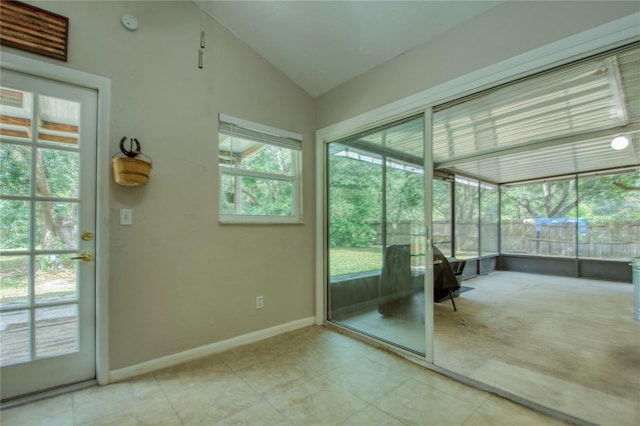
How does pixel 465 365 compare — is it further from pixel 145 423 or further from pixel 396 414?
pixel 145 423

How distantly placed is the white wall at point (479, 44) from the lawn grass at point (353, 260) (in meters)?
1.39

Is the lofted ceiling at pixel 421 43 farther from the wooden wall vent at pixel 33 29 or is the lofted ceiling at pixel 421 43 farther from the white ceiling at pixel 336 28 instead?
the wooden wall vent at pixel 33 29

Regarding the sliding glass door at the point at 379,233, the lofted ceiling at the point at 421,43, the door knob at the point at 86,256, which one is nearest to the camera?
the door knob at the point at 86,256

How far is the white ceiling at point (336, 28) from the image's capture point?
208cm

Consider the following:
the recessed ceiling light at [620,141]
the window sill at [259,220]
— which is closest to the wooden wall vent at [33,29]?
the window sill at [259,220]

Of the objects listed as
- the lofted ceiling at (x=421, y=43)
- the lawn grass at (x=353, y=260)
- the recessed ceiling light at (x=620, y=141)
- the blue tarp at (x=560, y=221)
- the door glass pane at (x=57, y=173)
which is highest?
the lofted ceiling at (x=421, y=43)

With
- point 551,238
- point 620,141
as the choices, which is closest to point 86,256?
point 620,141

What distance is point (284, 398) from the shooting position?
1846 millimetres

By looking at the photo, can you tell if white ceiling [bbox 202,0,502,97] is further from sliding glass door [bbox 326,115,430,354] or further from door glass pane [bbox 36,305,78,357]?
door glass pane [bbox 36,305,78,357]

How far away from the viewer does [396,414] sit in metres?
1.69

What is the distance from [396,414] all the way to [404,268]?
1172mm

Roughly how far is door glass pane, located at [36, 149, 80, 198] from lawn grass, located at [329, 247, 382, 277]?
230 centimetres

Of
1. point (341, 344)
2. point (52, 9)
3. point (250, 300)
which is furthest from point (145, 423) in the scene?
point (52, 9)

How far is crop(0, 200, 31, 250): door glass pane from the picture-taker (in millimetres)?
1768
